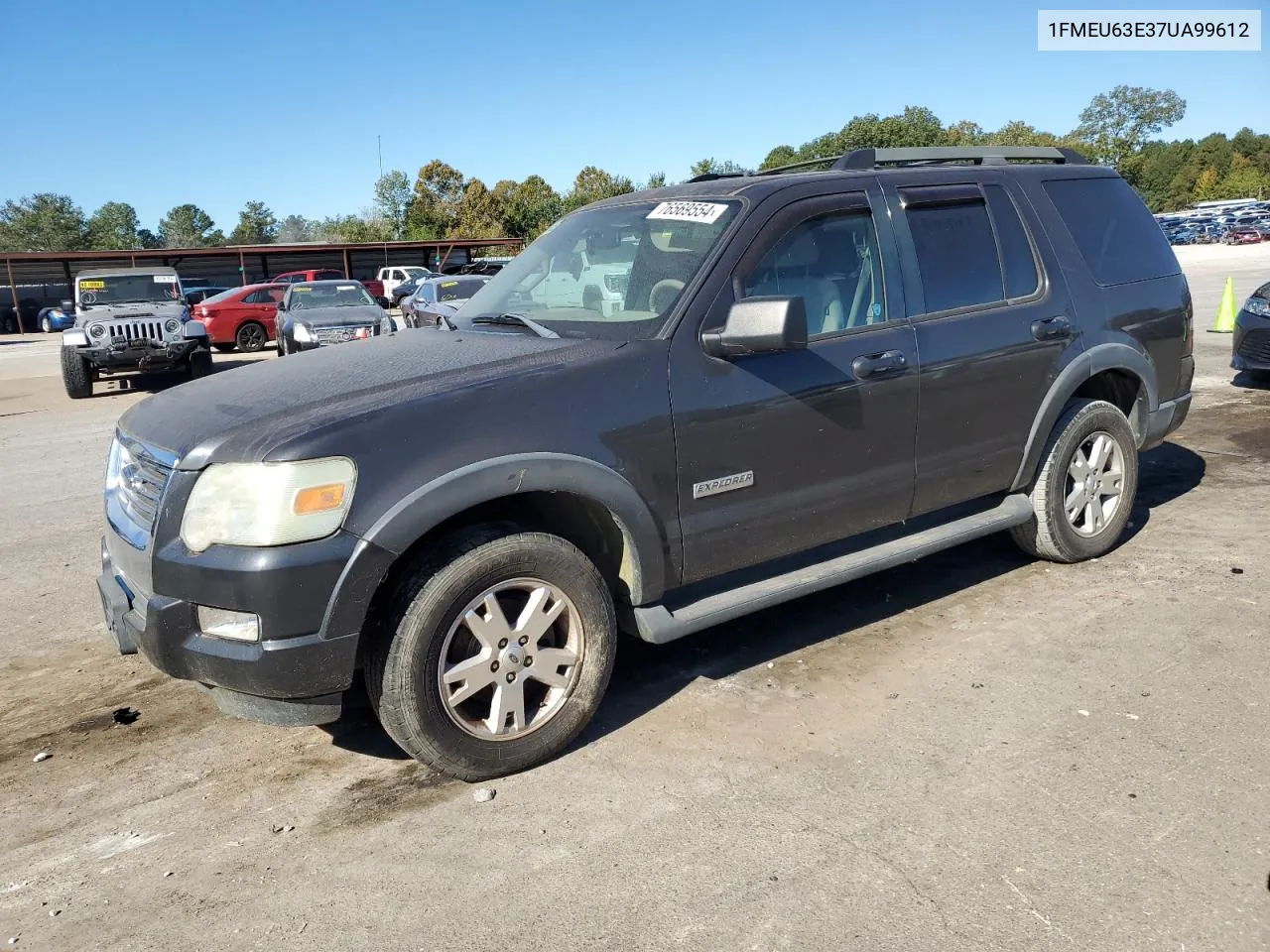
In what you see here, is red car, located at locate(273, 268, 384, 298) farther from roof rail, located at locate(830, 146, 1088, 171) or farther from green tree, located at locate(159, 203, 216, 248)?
green tree, located at locate(159, 203, 216, 248)

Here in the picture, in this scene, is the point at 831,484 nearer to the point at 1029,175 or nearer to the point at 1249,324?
Result: the point at 1029,175

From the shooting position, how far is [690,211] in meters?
3.98

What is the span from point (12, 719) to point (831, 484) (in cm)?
334

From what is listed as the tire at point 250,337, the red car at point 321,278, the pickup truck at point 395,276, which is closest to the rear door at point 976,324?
the tire at point 250,337

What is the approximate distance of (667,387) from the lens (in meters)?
3.47

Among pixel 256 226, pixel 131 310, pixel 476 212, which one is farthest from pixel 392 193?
pixel 131 310

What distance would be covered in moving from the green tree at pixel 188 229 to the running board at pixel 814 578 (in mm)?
109908

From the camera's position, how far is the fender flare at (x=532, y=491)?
2990mm

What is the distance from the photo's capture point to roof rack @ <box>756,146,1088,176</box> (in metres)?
4.48

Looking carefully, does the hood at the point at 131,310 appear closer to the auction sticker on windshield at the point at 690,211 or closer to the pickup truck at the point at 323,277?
the auction sticker on windshield at the point at 690,211

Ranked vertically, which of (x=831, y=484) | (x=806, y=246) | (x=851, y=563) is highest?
(x=806, y=246)

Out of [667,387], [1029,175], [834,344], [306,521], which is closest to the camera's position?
[306,521]

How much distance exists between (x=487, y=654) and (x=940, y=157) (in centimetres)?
321

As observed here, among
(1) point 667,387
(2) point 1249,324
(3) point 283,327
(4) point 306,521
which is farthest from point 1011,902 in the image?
(3) point 283,327
